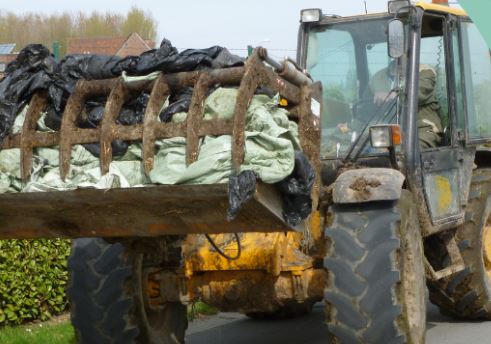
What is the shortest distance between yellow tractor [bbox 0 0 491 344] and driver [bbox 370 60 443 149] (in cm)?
Answer: 2

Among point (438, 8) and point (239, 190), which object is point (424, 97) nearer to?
point (438, 8)

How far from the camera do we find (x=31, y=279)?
971 cm

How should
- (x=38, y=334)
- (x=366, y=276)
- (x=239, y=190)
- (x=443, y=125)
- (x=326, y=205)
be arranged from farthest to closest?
(x=38, y=334) < (x=443, y=125) < (x=326, y=205) < (x=366, y=276) < (x=239, y=190)

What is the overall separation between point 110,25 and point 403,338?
54.1 meters

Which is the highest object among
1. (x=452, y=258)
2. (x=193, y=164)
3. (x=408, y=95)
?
(x=408, y=95)

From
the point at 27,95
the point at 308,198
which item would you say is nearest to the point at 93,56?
the point at 27,95

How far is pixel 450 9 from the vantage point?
27.7 feet

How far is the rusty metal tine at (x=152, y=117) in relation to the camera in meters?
5.62

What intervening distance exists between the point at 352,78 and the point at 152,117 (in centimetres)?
300

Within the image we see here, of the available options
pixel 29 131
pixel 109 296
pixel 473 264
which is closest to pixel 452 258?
pixel 473 264

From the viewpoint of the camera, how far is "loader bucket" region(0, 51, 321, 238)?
545 cm

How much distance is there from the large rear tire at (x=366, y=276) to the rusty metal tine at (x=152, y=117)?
1524 mm

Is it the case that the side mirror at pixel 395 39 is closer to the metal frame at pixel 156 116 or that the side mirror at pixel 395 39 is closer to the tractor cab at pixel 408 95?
the tractor cab at pixel 408 95

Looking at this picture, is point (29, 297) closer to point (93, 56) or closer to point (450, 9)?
point (93, 56)
